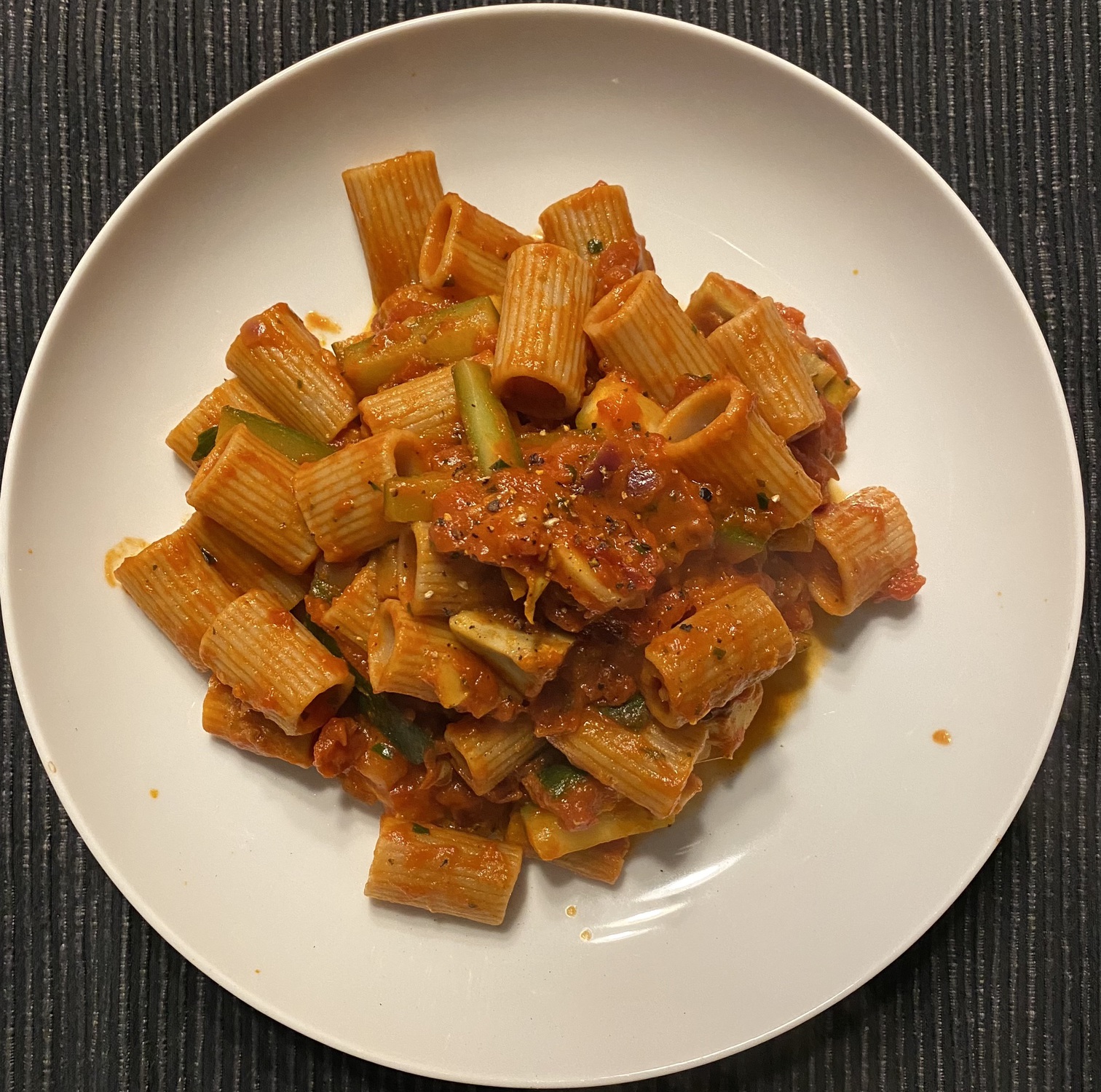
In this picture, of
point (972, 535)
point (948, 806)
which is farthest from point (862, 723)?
point (972, 535)

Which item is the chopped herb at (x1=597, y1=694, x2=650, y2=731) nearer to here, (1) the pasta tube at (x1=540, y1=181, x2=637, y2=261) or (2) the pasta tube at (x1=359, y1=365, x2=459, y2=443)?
(2) the pasta tube at (x1=359, y1=365, x2=459, y2=443)

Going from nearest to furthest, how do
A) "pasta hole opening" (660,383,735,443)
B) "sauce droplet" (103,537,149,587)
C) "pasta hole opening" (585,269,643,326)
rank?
"pasta hole opening" (660,383,735,443) → "pasta hole opening" (585,269,643,326) → "sauce droplet" (103,537,149,587)

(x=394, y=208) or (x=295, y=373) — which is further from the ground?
(x=394, y=208)

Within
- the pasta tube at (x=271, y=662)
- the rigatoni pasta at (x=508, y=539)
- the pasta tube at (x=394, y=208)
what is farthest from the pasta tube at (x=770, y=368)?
the pasta tube at (x=271, y=662)

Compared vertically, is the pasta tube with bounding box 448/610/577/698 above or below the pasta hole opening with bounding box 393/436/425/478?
below

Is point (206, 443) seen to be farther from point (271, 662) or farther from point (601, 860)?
point (601, 860)

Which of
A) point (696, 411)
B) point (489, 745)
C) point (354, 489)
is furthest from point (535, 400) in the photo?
point (489, 745)

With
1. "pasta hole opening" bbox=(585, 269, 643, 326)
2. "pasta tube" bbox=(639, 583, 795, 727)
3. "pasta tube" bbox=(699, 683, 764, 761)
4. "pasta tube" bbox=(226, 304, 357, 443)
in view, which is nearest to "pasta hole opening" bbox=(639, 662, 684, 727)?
"pasta tube" bbox=(639, 583, 795, 727)

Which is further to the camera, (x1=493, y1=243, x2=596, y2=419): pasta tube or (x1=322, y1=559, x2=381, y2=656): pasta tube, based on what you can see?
(x1=322, y1=559, x2=381, y2=656): pasta tube

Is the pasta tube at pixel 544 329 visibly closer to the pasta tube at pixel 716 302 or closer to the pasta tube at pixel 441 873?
the pasta tube at pixel 716 302
